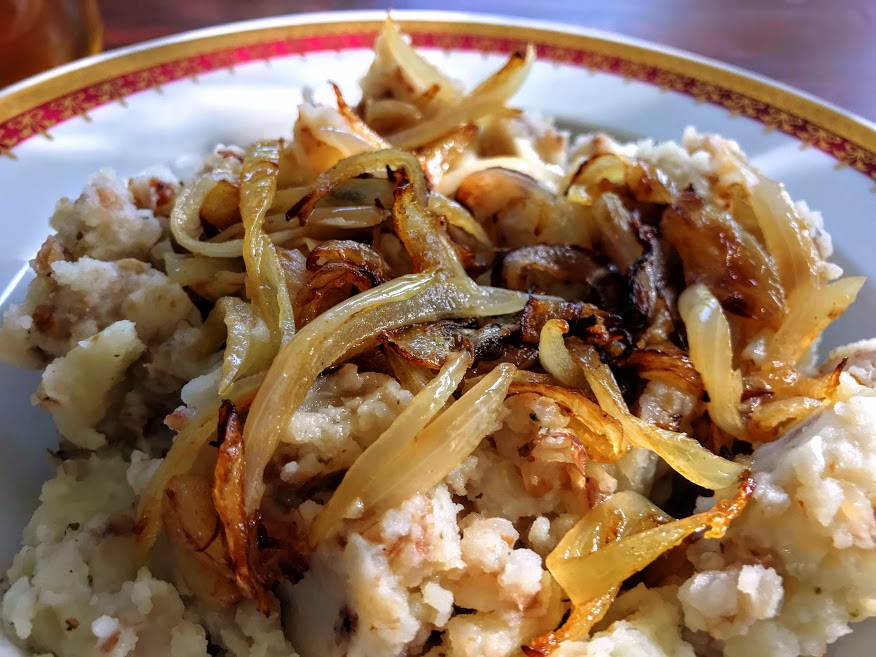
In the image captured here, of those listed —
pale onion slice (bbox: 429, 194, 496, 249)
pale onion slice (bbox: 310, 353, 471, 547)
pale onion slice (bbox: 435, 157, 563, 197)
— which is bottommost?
pale onion slice (bbox: 310, 353, 471, 547)

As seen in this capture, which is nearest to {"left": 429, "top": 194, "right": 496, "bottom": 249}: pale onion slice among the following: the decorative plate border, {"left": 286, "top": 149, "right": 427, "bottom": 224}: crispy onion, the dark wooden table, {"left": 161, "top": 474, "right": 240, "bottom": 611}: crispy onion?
{"left": 286, "top": 149, "right": 427, "bottom": 224}: crispy onion

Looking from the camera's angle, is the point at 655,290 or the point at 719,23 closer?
the point at 655,290

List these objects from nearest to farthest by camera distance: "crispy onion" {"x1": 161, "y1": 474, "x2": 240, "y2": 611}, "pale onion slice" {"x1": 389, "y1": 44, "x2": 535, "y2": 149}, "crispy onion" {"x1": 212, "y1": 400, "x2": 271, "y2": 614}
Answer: "crispy onion" {"x1": 212, "y1": 400, "x2": 271, "y2": 614}, "crispy onion" {"x1": 161, "y1": 474, "x2": 240, "y2": 611}, "pale onion slice" {"x1": 389, "y1": 44, "x2": 535, "y2": 149}

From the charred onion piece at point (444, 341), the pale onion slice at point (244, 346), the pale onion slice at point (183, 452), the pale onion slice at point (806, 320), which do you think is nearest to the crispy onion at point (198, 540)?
the pale onion slice at point (183, 452)

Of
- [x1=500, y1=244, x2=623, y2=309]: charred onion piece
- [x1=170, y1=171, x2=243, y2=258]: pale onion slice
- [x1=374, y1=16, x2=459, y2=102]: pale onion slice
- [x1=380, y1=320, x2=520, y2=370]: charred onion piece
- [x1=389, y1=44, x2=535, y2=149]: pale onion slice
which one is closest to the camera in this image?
[x1=380, y1=320, x2=520, y2=370]: charred onion piece

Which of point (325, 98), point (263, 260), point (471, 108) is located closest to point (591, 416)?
point (263, 260)

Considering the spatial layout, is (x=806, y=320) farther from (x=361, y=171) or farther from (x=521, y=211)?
(x=361, y=171)

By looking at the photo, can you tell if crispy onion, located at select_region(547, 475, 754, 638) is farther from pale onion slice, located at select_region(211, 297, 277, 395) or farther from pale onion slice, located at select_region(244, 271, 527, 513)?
pale onion slice, located at select_region(211, 297, 277, 395)
